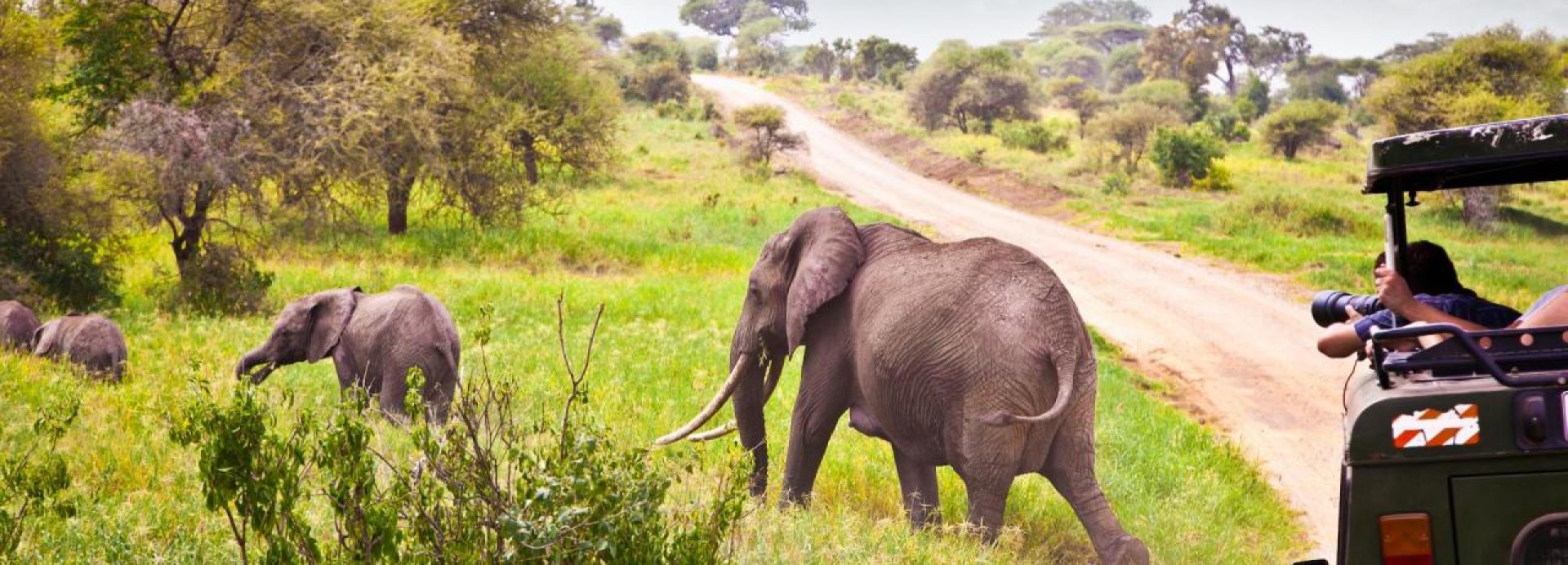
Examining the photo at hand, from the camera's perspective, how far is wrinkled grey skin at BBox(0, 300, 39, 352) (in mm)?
12602

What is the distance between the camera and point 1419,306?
4770 mm

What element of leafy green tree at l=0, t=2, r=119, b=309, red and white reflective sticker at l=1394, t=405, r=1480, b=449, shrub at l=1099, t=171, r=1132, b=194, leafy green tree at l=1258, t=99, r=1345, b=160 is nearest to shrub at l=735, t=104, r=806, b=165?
shrub at l=1099, t=171, r=1132, b=194

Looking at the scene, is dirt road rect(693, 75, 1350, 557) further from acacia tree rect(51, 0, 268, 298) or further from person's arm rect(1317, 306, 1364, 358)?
acacia tree rect(51, 0, 268, 298)

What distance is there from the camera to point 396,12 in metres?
22.4

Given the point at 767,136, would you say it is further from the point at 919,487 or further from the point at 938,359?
the point at 938,359

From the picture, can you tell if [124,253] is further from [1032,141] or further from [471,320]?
[1032,141]

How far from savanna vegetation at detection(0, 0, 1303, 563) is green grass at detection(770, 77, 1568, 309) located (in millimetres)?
6357

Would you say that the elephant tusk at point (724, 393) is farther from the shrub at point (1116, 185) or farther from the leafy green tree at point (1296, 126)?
the leafy green tree at point (1296, 126)

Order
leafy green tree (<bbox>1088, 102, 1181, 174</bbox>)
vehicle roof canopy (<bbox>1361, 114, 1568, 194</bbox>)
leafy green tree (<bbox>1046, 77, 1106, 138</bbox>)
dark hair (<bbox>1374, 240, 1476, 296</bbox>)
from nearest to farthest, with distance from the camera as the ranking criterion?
1. vehicle roof canopy (<bbox>1361, 114, 1568, 194</bbox>)
2. dark hair (<bbox>1374, 240, 1476, 296</bbox>)
3. leafy green tree (<bbox>1088, 102, 1181, 174</bbox>)
4. leafy green tree (<bbox>1046, 77, 1106, 138</bbox>)

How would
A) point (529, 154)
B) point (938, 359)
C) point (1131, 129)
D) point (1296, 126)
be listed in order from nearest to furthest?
point (938, 359), point (529, 154), point (1131, 129), point (1296, 126)

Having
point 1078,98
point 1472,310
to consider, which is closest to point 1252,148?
point 1078,98

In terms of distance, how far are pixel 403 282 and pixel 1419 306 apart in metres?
16.1

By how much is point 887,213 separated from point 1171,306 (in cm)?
1170

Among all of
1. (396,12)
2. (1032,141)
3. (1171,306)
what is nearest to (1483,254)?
(1171,306)
